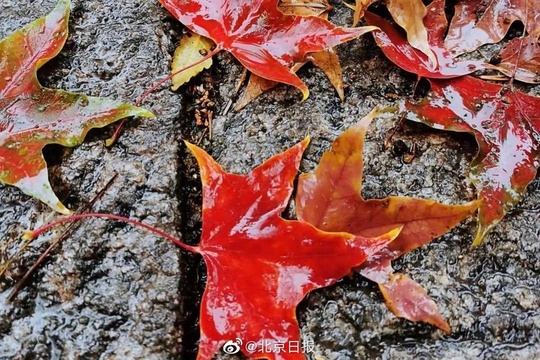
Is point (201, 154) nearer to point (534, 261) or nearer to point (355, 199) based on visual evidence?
point (355, 199)

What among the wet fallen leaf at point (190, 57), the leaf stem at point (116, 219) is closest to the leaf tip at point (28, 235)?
the leaf stem at point (116, 219)

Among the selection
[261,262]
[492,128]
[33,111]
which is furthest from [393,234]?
[33,111]

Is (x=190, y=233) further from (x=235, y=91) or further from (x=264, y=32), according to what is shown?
(x=264, y=32)

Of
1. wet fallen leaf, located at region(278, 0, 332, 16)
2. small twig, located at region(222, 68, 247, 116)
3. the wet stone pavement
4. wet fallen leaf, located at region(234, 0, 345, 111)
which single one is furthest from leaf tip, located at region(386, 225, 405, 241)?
wet fallen leaf, located at region(278, 0, 332, 16)

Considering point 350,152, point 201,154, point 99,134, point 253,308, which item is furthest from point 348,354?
point 99,134

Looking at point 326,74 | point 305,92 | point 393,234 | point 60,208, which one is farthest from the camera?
point 326,74
